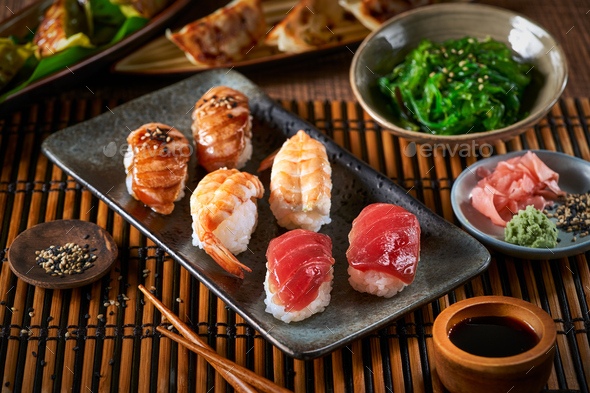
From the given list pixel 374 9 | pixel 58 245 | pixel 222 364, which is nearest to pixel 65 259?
pixel 58 245

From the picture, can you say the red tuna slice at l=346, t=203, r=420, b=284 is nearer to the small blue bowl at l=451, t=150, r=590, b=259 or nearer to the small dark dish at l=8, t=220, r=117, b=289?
the small blue bowl at l=451, t=150, r=590, b=259

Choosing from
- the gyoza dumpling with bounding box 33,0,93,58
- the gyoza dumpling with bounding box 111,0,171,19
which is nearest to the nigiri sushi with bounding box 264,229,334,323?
the gyoza dumpling with bounding box 33,0,93,58

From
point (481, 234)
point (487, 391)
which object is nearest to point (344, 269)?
point (481, 234)

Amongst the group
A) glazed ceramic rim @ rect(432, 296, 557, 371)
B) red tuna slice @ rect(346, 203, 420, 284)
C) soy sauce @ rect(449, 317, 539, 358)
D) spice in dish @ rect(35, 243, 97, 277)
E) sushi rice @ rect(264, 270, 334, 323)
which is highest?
spice in dish @ rect(35, 243, 97, 277)

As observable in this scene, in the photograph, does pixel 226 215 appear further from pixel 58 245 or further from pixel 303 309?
pixel 58 245

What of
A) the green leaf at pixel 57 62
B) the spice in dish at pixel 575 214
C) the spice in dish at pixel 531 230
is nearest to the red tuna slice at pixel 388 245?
the spice in dish at pixel 531 230

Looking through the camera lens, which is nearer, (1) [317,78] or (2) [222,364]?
(2) [222,364]

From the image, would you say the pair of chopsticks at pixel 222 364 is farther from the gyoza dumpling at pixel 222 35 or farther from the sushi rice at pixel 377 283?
the gyoza dumpling at pixel 222 35
